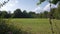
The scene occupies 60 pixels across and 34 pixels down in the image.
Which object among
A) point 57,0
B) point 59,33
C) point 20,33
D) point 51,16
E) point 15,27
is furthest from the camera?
point 57,0

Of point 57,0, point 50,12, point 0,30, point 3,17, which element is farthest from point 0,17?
point 57,0

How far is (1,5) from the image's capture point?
4.34 m

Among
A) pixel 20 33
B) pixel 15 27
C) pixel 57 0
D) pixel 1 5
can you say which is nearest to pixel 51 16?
pixel 1 5

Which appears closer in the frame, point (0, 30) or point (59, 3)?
point (0, 30)

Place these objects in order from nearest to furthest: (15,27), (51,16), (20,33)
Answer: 1. (51,16)
2. (20,33)
3. (15,27)

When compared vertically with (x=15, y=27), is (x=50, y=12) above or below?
above

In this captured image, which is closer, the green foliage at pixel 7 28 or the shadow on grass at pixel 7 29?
the shadow on grass at pixel 7 29

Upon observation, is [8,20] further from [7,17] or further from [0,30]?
[0,30]

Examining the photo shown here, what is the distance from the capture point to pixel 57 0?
43.7 feet

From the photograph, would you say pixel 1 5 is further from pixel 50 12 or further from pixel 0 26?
pixel 50 12

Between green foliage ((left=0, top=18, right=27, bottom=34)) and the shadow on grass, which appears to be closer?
the shadow on grass

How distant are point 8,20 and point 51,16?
5.02 m

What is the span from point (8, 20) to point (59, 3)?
7819 millimetres

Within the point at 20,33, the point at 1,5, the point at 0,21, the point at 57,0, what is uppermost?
the point at 57,0
